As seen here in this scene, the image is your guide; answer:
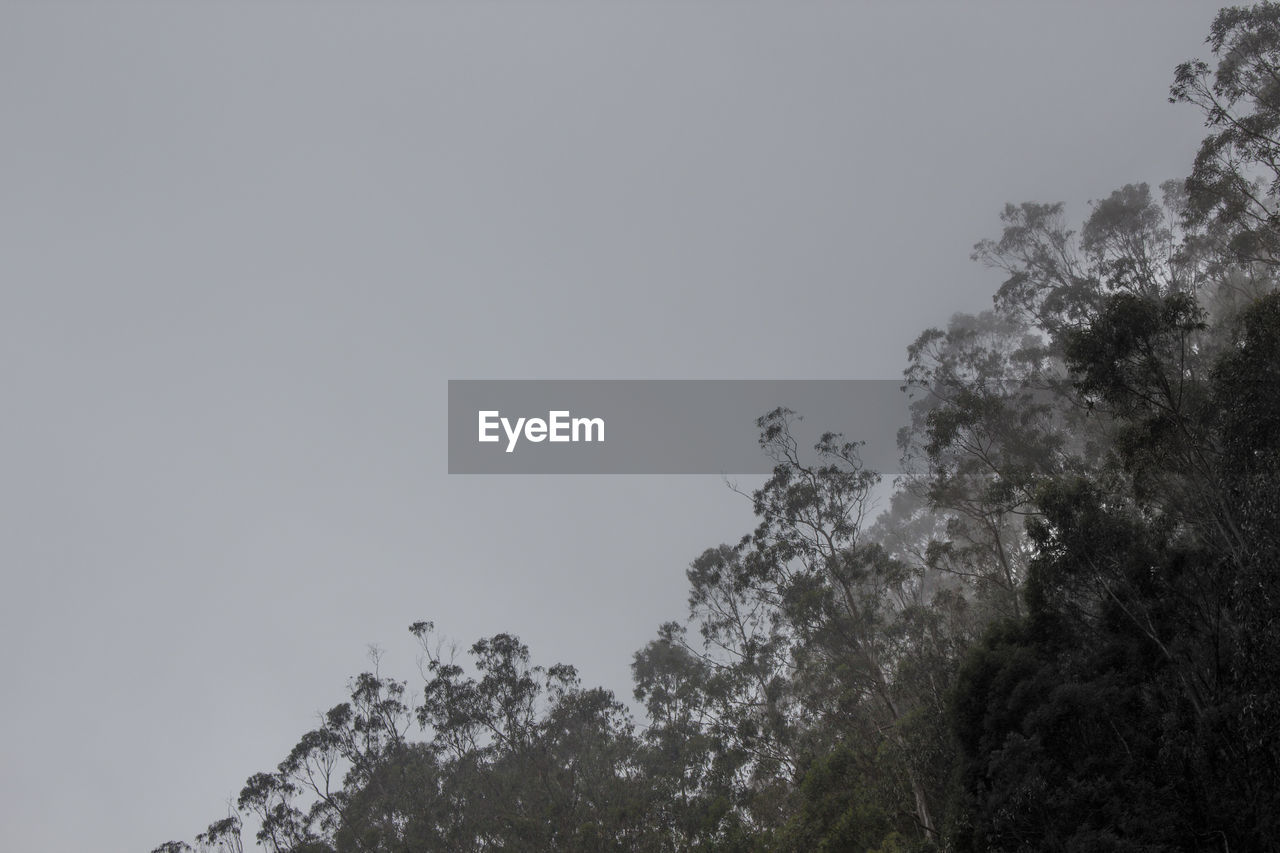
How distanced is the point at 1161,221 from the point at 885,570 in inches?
919

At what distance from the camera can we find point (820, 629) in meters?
24.5

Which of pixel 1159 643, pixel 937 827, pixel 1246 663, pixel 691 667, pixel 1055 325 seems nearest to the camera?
pixel 1246 663

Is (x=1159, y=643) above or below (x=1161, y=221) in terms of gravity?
below

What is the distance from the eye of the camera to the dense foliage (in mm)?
14562

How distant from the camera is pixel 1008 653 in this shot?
18.9 meters

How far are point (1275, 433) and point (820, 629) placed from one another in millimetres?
13608

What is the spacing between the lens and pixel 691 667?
37.4 m

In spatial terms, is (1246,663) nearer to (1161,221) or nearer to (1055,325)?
(1055,325)

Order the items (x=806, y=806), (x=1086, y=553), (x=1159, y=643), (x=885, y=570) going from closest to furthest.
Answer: (x=1159, y=643) → (x=1086, y=553) → (x=806, y=806) → (x=885, y=570)

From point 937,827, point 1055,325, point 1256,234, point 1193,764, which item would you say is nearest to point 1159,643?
point 1193,764

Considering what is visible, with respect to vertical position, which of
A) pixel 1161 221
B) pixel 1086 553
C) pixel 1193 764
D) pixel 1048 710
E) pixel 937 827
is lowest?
pixel 937 827

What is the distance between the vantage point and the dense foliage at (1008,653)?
47.8ft

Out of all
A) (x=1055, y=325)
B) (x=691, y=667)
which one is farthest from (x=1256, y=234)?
(x=691, y=667)

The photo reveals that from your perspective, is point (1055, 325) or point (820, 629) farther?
point (1055, 325)
